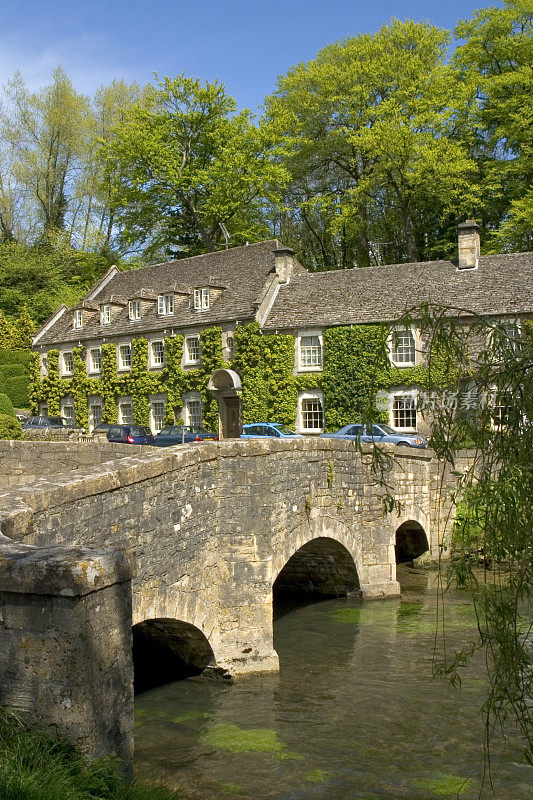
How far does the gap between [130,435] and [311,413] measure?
7.49 m

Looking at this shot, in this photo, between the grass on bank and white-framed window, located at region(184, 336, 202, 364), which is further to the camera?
white-framed window, located at region(184, 336, 202, 364)

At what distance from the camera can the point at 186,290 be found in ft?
126

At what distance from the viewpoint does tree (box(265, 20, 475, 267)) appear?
130ft

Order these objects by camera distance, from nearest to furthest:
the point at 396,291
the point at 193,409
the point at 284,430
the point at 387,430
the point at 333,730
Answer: the point at 333,730, the point at 387,430, the point at 284,430, the point at 396,291, the point at 193,409

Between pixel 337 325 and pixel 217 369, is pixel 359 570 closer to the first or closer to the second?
pixel 337 325

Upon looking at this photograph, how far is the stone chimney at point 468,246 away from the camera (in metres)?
31.5

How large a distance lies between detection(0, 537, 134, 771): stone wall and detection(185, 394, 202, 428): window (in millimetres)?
29850

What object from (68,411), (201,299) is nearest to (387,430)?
(201,299)

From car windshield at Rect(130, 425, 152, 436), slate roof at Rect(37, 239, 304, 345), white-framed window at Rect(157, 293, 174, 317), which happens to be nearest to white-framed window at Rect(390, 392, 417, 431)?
slate roof at Rect(37, 239, 304, 345)

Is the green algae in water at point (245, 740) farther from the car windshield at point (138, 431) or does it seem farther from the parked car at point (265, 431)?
the car windshield at point (138, 431)

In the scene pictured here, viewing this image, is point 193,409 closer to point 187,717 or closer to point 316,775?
point 187,717

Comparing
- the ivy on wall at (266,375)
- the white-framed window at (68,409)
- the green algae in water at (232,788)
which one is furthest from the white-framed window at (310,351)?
the green algae in water at (232,788)

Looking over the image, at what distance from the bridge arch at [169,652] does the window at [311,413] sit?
19.5 meters

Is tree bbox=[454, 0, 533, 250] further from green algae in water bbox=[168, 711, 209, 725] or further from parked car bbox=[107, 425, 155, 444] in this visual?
green algae in water bbox=[168, 711, 209, 725]
